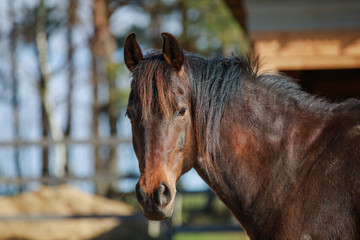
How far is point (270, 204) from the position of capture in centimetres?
237

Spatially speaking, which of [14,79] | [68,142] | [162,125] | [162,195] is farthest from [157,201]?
[14,79]

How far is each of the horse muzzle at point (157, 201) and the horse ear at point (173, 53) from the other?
0.67 metres

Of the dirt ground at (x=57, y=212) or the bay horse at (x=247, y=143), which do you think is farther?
the dirt ground at (x=57, y=212)

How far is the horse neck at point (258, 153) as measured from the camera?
2400 millimetres

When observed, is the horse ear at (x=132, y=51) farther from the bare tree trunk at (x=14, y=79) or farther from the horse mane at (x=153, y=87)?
the bare tree trunk at (x=14, y=79)

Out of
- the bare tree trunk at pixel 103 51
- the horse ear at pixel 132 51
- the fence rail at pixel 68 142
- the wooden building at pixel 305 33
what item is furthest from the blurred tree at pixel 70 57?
the horse ear at pixel 132 51

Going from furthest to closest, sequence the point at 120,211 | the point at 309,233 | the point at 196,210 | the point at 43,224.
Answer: the point at 196,210 < the point at 120,211 < the point at 43,224 < the point at 309,233

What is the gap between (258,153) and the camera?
245cm

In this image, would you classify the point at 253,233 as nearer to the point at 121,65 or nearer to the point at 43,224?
the point at 43,224

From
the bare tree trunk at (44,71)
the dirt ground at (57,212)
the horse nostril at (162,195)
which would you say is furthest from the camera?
the bare tree trunk at (44,71)

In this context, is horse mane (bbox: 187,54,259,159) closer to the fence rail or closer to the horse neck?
Result: the horse neck

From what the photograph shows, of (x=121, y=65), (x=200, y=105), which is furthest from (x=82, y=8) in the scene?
(x=200, y=105)

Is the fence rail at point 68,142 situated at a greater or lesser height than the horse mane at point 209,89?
lesser

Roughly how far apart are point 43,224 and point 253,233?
518 cm
